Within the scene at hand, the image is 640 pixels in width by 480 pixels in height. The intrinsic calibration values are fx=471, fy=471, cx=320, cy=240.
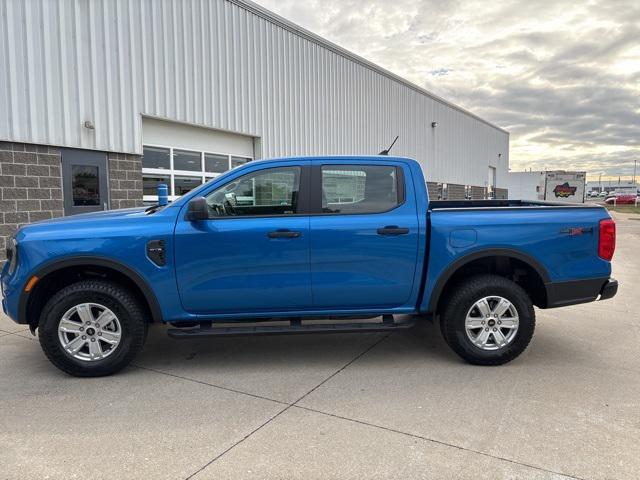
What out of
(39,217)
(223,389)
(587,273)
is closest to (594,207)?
(587,273)

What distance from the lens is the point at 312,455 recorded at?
2.89 meters

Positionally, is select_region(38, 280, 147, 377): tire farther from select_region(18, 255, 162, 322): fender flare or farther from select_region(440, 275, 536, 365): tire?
select_region(440, 275, 536, 365): tire

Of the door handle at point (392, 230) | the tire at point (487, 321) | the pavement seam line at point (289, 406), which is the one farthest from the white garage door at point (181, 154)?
the tire at point (487, 321)

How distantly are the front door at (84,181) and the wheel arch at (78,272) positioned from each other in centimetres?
524

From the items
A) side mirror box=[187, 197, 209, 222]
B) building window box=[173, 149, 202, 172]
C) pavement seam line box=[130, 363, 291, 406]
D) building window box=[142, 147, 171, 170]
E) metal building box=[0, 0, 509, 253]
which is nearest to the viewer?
pavement seam line box=[130, 363, 291, 406]

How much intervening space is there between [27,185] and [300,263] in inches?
257

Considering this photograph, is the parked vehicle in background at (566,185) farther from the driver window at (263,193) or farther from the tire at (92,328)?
the tire at (92,328)

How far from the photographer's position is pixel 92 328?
4.05 meters

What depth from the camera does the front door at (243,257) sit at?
4059 millimetres

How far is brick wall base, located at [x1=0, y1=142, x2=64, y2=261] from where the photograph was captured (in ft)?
26.2

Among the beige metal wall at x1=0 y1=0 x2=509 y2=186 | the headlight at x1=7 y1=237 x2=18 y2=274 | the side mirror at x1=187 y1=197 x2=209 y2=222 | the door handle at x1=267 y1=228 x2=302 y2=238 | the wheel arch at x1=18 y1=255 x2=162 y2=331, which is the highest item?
the beige metal wall at x1=0 y1=0 x2=509 y2=186

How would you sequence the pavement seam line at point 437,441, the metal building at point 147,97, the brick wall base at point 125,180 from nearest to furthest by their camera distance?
the pavement seam line at point 437,441 < the metal building at point 147,97 < the brick wall base at point 125,180

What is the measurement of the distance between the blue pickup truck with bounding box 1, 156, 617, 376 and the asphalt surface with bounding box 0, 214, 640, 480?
0.42 m

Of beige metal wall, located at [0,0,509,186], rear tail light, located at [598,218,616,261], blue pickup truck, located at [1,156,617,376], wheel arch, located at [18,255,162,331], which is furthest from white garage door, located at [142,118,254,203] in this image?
rear tail light, located at [598,218,616,261]
